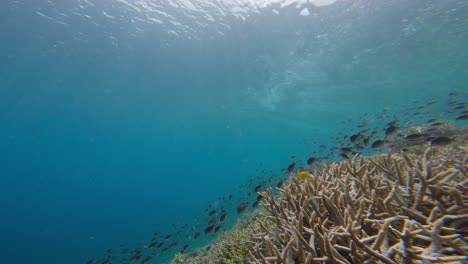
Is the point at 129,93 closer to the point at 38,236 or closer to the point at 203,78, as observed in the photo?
the point at 203,78

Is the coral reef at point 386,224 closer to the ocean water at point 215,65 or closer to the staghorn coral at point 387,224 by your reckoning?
the staghorn coral at point 387,224

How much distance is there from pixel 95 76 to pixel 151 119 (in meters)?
21.0

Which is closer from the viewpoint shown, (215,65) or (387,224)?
(387,224)

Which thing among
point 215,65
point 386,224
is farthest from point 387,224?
point 215,65

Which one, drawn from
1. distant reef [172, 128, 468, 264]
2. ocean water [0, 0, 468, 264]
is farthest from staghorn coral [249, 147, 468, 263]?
ocean water [0, 0, 468, 264]

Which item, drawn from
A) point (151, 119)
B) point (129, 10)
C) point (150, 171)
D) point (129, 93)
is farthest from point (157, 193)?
point (129, 10)

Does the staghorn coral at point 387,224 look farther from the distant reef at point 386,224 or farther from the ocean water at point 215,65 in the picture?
the ocean water at point 215,65

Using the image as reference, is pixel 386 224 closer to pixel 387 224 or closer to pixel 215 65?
pixel 387 224

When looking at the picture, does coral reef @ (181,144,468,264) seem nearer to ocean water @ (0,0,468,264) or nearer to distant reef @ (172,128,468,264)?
distant reef @ (172,128,468,264)

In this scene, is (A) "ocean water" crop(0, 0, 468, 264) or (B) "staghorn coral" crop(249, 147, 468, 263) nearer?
(B) "staghorn coral" crop(249, 147, 468, 263)

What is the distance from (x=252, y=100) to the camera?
35.3 metres

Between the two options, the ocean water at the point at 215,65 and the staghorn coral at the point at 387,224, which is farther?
the ocean water at the point at 215,65

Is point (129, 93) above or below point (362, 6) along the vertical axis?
below

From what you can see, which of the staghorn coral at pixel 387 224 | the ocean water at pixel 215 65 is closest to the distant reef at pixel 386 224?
the staghorn coral at pixel 387 224
